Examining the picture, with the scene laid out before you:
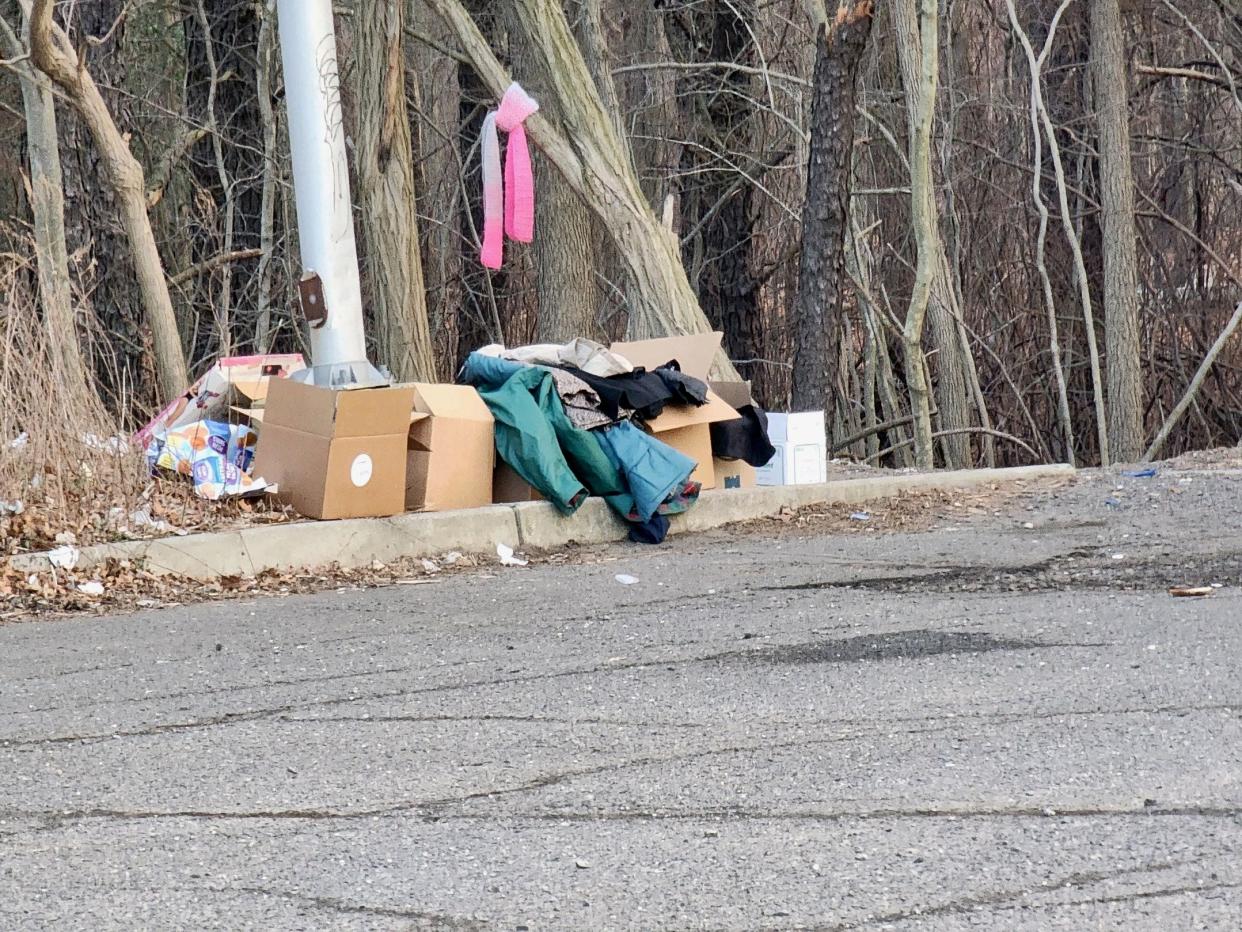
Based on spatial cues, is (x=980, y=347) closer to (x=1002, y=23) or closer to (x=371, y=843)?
(x=1002, y=23)

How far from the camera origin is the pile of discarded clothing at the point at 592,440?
8.91 m

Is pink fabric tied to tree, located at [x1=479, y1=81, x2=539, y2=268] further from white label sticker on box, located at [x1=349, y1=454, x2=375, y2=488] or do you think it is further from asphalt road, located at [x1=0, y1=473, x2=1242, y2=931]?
asphalt road, located at [x1=0, y1=473, x2=1242, y2=931]

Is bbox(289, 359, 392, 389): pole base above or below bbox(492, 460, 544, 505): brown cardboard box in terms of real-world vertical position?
above

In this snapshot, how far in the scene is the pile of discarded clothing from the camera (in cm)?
891

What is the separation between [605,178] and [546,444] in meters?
3.79

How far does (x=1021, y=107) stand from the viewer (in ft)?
62.4

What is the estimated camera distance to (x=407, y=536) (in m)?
8.49

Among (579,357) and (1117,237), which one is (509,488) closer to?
(579,357)

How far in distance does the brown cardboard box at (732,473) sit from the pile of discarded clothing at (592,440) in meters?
0.71

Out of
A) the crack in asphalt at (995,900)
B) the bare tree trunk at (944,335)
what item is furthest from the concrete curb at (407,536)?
the bare tree trunk at (944,335)

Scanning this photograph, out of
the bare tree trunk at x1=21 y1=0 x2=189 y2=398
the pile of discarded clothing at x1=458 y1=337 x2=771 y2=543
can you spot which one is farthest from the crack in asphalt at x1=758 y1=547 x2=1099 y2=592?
the bare tree trunk at x1=21 y1=0 x2=189 y2=398

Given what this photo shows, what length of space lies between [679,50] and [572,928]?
17.7 m

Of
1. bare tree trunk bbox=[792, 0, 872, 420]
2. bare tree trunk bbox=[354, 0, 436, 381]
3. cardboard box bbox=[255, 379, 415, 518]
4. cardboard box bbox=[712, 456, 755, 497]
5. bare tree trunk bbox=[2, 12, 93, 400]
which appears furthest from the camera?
bare tree trunk bbox=[792, 0, 872, 420]

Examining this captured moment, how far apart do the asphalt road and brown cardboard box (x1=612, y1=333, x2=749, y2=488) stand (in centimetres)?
231
